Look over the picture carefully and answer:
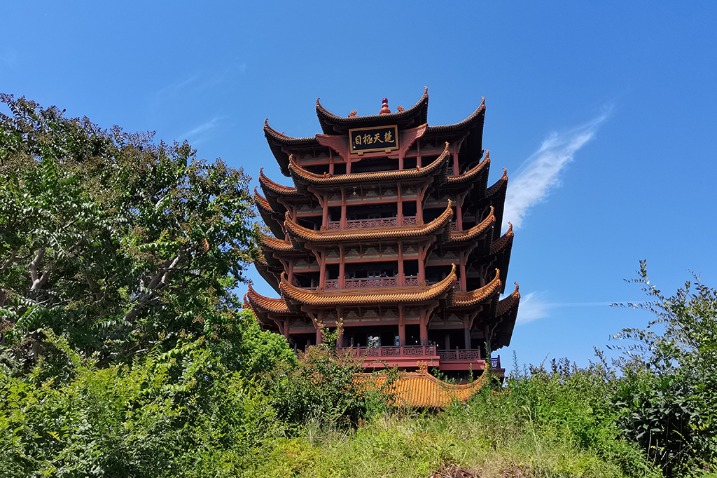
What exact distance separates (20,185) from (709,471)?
13020mm

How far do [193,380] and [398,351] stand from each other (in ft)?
45.7

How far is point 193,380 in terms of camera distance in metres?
6.18

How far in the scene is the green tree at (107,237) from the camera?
31.2 feet

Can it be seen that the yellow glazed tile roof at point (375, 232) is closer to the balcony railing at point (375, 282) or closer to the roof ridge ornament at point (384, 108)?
the balcony railing at point (375, 282)

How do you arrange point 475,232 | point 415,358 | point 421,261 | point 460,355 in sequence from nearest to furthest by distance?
point 415,358 < point 460,355 < point 421,261 < point 475,232

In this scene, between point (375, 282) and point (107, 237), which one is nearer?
point (107, 237)

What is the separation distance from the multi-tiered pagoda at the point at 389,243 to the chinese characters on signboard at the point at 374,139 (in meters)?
0.05

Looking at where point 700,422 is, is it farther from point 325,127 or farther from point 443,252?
point 325,127

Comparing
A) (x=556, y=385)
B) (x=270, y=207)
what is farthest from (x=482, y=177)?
(x=556, y=385)

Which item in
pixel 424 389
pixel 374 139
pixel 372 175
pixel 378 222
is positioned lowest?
pixel 424 389

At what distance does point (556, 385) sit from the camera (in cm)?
877

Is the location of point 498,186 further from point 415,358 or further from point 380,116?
point 415,358

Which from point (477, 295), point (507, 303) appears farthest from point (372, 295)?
point (507, 303)

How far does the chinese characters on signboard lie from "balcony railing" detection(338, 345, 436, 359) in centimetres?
1050
